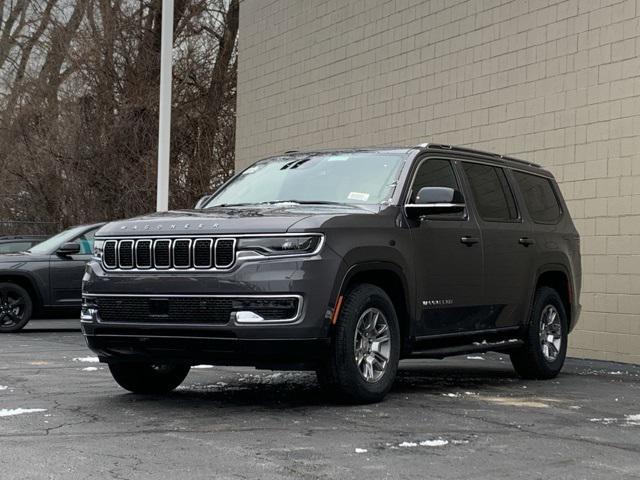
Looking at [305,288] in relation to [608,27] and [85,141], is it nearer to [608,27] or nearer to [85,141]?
[608,27]

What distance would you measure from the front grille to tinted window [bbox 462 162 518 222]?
2.80 metres

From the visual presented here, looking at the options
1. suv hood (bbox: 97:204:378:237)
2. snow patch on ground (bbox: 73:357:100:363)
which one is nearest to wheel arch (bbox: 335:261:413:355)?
suv hood (bbox: 97:204:378:237)

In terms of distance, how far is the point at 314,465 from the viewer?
572 centimetres

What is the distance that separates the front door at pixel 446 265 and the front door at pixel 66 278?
8.98 meters

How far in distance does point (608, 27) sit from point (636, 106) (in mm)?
1047

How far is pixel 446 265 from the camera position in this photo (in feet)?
29.3

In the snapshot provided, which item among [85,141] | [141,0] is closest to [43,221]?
[85,141]

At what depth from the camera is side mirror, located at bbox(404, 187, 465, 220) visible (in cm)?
847

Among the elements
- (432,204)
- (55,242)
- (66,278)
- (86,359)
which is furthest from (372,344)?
(55,242)

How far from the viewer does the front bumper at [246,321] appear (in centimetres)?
742

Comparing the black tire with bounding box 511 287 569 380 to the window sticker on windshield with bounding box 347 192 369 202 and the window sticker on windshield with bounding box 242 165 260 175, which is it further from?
the window sticker on windshield with bounding box 242 165 260 175

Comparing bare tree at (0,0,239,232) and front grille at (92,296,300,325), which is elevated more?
bare tree at (0,0,239,232)

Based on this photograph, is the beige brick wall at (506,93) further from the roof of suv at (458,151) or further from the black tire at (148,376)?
the black tire at (148,376)

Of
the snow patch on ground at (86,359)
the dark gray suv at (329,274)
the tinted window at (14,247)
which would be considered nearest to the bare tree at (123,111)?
the tinted window at (14,247)
